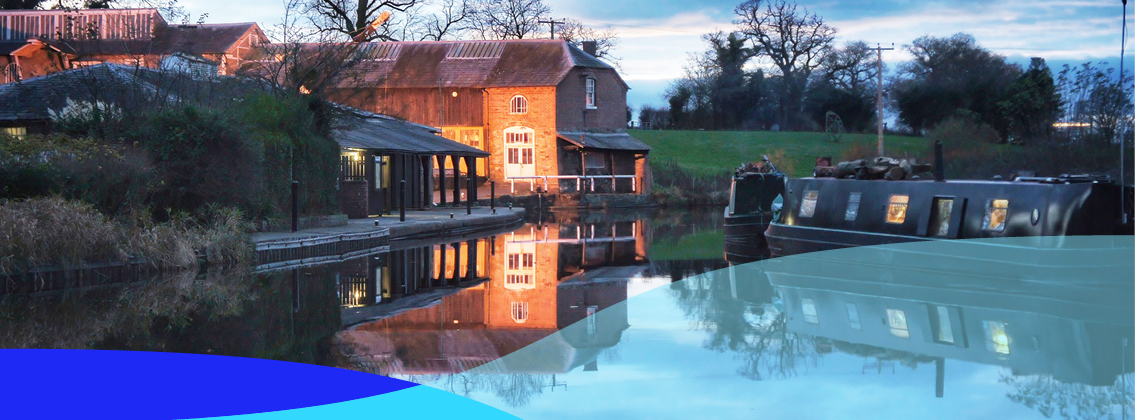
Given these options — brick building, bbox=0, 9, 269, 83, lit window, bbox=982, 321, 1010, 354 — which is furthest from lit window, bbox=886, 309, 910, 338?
brick building, bbox=0, 9, 269, 83

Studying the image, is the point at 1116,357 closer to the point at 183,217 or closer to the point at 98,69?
the point at 183,217

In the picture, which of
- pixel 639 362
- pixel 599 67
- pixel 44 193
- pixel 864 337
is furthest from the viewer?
pixel 599 67

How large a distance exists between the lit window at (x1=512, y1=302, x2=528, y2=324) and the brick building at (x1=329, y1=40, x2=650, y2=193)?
1089 inches

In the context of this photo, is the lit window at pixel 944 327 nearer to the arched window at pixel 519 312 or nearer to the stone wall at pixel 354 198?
the arched window at pixel 519 312

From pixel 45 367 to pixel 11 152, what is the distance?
791 centimetres

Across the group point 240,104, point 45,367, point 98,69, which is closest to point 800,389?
point 45,367

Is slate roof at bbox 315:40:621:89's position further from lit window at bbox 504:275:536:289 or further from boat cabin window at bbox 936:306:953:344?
boat cabin window at bbox 936:306:953:344

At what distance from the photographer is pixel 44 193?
1375cm

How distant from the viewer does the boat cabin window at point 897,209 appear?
665 inches

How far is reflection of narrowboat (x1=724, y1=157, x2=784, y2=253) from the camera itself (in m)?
23.3

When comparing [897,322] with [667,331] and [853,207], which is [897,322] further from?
[853,207]

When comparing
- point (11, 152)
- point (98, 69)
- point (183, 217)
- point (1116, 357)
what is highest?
point (98, 69)
